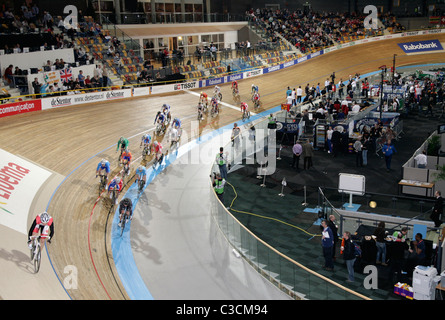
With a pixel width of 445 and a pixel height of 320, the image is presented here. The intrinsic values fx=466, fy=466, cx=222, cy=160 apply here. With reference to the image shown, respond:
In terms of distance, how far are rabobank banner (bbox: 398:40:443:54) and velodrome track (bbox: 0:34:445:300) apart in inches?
974

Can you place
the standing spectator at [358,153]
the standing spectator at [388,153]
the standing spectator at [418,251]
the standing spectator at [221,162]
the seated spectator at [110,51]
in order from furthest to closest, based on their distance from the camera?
the seated spectator at [110,51], the standing spectator at [358,153], the standing spectator at [388,153], the standing spectator at [221,162], the standing spectator at [418,251]

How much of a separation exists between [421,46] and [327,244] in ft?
123

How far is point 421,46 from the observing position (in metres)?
41.8

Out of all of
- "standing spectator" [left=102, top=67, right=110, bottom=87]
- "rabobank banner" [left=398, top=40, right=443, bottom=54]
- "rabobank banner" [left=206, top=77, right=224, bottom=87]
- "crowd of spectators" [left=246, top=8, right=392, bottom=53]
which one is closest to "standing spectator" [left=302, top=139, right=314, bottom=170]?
"standing spectator" [left=102, top=67, right=110, bottom=87]

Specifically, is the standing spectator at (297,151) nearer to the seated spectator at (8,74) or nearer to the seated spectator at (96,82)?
the seated spectator at (96,82)

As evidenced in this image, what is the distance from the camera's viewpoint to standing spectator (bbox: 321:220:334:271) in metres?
9.90

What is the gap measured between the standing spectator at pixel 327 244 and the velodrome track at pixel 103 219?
70.1 inches

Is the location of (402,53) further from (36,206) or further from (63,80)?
(36,206)

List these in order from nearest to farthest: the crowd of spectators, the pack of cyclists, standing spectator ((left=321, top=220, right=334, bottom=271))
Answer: standing spectator ((left=321, top=220, right=334, bottom=271)), the pack of cyclists, the crowd of spectators

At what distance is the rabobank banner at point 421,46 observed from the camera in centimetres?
4150

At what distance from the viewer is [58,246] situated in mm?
11281

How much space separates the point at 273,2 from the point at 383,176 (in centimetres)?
3587

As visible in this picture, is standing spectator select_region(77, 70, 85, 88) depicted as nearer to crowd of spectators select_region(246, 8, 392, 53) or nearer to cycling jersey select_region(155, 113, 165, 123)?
cycling jersey select_region(155, 113, 165, 123)

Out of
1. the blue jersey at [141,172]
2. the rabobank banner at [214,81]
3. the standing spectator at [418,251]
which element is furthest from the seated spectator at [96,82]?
the standing spectator at [418,251]
